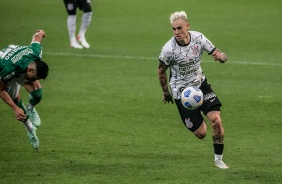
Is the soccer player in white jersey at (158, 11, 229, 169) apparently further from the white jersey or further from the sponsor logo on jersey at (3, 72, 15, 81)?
the sponsor logo on jersey at (3, 72, 15, 81)

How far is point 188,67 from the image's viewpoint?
13.4m

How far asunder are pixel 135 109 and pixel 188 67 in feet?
17.6

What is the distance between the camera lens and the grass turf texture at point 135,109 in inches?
520

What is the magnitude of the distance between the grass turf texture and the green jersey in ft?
4.94

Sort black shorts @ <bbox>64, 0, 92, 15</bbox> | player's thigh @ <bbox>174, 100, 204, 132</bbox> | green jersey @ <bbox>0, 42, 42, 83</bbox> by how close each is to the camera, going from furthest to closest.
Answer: black shorts @ <bbox>64, 0, 92, 15</bbox> → player's thigh @ <bbox>174, 100, 204, 132</bbox> → green jersey @ <bbox>0, 42, 42, 83</bbox>

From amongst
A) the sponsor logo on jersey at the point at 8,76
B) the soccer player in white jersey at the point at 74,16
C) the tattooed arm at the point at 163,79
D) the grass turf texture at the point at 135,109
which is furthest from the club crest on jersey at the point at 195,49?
the soccer player in white jersey at the point at 74,16

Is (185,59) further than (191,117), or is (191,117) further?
(191,117)

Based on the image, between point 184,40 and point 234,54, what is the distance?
13.4 m

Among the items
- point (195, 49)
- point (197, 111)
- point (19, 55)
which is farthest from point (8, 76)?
point (197, 111)

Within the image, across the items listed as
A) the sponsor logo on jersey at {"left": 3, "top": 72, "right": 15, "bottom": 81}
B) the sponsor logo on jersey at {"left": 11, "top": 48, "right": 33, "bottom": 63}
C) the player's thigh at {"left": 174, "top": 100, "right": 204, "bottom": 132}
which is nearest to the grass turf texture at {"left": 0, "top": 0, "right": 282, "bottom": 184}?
the player's thigh at {"left": 174, "top": 100, "right": 204, "bottom": 132}

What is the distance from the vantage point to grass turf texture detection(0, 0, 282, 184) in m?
13.2

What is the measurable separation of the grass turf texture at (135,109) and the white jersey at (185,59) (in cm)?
132

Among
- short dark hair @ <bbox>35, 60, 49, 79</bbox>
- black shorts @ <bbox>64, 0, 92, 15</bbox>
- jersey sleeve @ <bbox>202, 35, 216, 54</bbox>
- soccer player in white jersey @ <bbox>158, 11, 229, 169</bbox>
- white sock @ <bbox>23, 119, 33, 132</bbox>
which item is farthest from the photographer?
black shorts @ <bbox>64, 0, 92, 15</bbox>

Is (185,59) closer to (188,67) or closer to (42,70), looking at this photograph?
(188,67)
